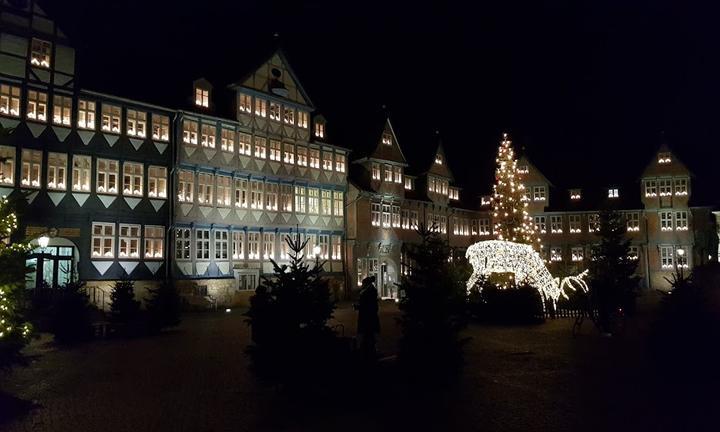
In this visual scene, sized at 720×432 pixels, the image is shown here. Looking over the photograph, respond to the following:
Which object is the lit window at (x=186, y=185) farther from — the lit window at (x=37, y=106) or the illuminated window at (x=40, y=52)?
the illuminated window at (x=40, y=52)

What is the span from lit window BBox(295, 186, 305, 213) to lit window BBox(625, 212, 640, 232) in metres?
34.1

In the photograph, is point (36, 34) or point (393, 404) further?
point (36, 34)

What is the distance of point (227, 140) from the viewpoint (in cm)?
3944

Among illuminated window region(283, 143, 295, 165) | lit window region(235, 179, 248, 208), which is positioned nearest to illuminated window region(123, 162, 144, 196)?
lit window region(235, 179, 248, 208)

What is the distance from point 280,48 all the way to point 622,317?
28149 mm

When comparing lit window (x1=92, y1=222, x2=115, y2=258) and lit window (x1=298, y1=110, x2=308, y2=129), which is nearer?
lit window (x1=92, y1=222, x2=115, y2=258)

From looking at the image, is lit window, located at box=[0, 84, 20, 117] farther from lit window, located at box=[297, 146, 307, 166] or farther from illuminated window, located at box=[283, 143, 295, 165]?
lit window, located at box=[297, 146, 307, 166]

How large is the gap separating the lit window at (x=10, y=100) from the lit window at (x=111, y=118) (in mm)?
4317

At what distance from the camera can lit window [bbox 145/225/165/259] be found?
3531cm

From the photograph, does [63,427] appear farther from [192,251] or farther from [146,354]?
[192,251]

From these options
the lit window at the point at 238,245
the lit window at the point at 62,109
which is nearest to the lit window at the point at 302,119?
the lit window at the point at 238,245

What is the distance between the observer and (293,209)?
142 ft

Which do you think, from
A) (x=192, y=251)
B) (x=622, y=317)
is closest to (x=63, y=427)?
(x=622, y=317)

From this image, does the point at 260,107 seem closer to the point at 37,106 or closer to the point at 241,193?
the point at 241,193
